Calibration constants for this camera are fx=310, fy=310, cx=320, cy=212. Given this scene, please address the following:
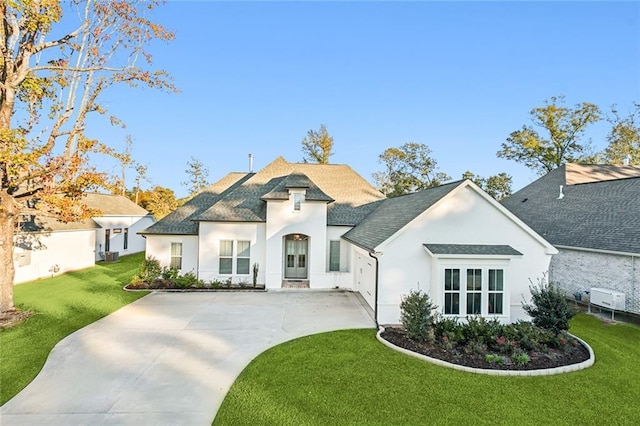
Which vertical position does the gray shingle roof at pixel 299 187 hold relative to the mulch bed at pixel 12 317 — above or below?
above

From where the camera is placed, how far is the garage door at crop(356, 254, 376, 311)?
12.6 meters

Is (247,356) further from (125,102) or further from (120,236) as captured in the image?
(120,236)

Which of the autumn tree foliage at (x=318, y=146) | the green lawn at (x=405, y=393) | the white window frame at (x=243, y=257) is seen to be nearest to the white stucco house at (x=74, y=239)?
the white window frame at (x=243, y=257)

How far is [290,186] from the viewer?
16.7m

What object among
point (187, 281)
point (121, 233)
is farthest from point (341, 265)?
point (121, 233)

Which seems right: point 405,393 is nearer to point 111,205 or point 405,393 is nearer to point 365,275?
point 365,275

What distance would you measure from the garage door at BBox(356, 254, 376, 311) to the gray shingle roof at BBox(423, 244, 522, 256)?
2607 millimetres

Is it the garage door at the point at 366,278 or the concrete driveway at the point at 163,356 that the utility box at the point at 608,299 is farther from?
the concrete driveway at the point at 163,356

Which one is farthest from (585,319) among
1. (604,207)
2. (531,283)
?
(604,207)

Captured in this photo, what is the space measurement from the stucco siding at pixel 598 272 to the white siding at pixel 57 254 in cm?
2887

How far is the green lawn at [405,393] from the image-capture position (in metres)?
5.84

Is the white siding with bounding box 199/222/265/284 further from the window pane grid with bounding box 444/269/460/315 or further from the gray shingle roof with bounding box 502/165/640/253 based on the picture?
the gray shingle roof with bounding box 502/165/640/253

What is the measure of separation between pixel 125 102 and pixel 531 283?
18.8 meters

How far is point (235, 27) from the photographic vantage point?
16016mm
